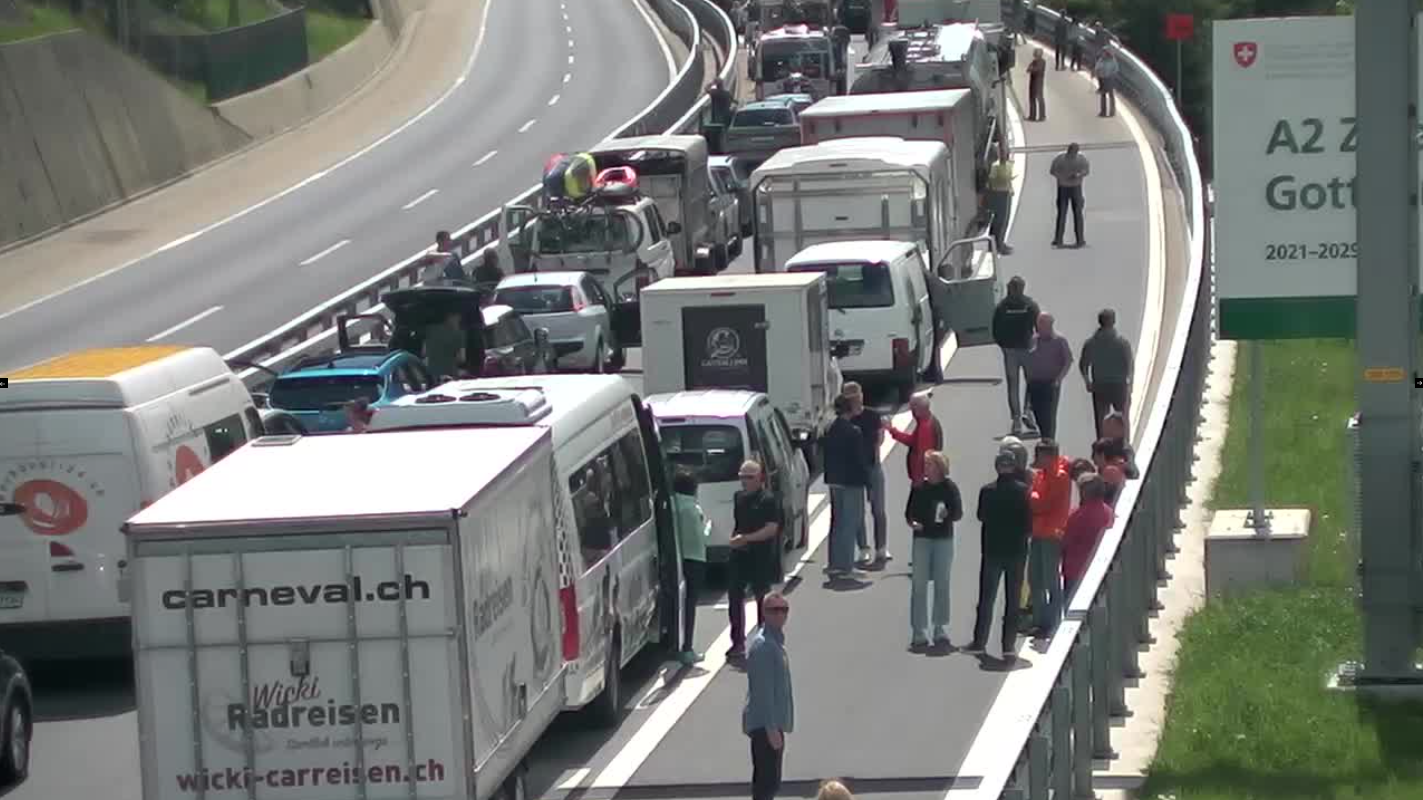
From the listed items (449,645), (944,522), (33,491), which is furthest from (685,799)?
(33,491)

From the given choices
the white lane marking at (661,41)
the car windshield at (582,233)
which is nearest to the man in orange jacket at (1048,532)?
the car windshield at (582,233)

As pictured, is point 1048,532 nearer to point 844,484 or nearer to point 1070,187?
point 844,484

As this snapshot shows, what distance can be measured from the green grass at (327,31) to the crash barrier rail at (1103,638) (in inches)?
2192

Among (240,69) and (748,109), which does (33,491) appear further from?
(240,69)

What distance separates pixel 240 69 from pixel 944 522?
55.2 meters

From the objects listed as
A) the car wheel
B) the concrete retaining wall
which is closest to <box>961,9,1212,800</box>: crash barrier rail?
the car wheel

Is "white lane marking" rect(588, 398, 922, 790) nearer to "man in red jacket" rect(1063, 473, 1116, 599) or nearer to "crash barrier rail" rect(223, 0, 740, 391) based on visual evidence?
"man in red jacket" rect(1063, 473, 1116, 599)

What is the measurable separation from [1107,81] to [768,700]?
45599mm

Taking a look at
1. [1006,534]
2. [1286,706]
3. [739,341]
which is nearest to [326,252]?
[739,341]

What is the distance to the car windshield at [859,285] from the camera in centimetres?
3127

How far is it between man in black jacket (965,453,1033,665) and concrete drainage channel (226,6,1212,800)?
55 centimetres

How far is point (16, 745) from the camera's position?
17672 mm

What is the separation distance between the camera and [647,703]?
62.7ft

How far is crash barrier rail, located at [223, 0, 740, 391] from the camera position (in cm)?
3309
